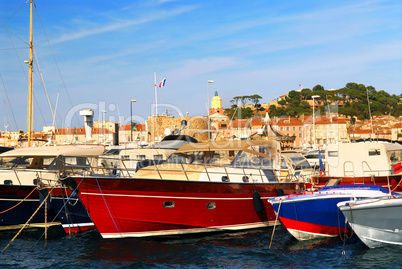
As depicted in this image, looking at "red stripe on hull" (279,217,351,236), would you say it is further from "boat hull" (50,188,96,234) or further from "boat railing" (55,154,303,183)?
"boat hull" (50,188,96,234)

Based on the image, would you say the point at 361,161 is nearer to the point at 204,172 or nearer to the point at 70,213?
the point at 204,172

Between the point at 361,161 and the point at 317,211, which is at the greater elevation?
the point at 361,161

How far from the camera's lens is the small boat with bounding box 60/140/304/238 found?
12.2m

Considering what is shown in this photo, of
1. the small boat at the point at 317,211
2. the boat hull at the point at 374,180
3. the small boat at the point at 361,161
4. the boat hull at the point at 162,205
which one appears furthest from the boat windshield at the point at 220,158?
the small boat at the point at 361,161

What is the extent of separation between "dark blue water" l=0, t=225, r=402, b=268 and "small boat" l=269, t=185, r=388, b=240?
0.31 meters

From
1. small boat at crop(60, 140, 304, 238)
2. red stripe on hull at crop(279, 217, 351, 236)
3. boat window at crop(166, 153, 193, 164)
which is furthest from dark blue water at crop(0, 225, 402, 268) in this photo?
boat window at crop(166, 153, 193, 164)

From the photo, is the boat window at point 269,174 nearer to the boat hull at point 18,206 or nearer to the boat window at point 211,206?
the boat window at point 211,206

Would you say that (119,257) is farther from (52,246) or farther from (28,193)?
(28,193)

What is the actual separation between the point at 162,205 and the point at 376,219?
5771 millimetres

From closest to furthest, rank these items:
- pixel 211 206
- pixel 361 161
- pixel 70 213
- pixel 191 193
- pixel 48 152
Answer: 1. pixel 191 193
2. pixel 211 206
3. pixel 70 213
4. pixel 48 152
5. pixel 361 161

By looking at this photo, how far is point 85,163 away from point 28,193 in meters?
3.16

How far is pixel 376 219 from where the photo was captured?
11.1m

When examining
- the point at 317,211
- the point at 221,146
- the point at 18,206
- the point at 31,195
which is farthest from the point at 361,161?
the point at 18,206

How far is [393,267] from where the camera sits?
32.7ft
